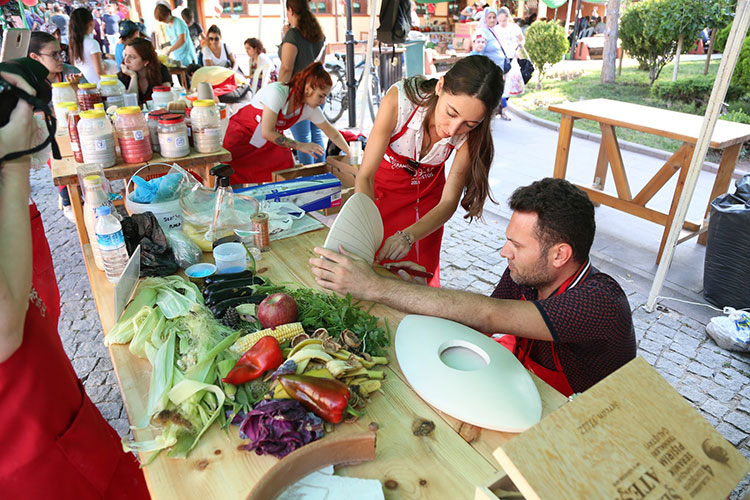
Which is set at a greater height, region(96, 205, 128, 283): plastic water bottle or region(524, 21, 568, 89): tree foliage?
region(524, 21, 568, 89): tree foliage

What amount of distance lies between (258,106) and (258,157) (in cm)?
40

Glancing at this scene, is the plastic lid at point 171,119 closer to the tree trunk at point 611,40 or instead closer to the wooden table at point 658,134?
the wooden table at point 658,134

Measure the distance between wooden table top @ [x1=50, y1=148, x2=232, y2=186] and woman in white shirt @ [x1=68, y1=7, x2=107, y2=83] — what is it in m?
3.89

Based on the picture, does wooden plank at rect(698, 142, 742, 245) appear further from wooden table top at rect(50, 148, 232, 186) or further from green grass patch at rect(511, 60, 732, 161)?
wooden table top at rect(50, 148, 232, 186)

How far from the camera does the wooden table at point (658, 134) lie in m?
4.32

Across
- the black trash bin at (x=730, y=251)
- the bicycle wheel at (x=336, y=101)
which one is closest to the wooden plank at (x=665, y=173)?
the black trash bin at (x=730, y=251)

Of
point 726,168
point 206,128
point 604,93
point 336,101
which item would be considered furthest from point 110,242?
point 604,93

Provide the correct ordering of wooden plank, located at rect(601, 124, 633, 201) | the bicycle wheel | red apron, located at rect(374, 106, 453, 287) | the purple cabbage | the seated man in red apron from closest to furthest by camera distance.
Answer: the purple cabbage, the seated man in red apron, red apron, located at rect(374, 106, 453, 287), wooden plank, located at rect(601, 124, 633, 201), the bicycle wheel

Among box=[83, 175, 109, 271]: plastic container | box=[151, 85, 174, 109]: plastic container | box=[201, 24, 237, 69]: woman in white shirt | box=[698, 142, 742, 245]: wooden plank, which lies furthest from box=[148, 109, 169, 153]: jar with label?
box=[201, 24, 237, 69]: woman in white shirt

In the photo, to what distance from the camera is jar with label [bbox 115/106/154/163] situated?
111 inches

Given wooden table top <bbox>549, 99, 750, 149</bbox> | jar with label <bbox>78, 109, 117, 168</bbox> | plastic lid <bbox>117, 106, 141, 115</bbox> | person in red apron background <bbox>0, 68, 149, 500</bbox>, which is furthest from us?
wooden table top <bbox>549, 99, 750, 149</bbox>

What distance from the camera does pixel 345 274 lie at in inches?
70.3

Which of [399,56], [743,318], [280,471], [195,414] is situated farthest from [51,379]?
[399,56]

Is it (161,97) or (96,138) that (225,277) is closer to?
(96,138)
